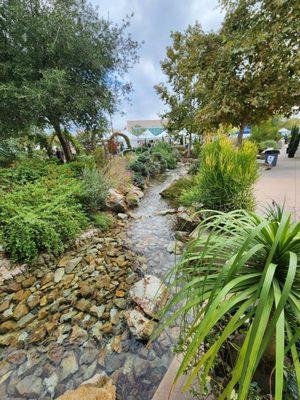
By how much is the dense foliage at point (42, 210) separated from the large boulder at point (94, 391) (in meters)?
1.96

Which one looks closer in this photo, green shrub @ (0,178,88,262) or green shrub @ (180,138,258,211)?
green shrub @ (0,178,88,262)

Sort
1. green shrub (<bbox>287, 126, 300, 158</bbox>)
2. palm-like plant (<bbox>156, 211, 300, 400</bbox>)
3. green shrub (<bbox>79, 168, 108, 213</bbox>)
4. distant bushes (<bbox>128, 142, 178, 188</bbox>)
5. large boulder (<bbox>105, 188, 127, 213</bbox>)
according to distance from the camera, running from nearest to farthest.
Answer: palm-like plant (<bbox>156, 211, 300, 400</bbox>) < green shrub (<bbox>79, 168, 108, 213</bbox>) < large boulder (<bbox>105, 188, 127, 213</bbox>) < distant bushes (<bbox>128, 142, 178, 188</bbox>) < green shrub (<bbox>287, 126, 300, 158</bbox>)

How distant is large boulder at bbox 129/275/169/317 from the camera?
2.24 m

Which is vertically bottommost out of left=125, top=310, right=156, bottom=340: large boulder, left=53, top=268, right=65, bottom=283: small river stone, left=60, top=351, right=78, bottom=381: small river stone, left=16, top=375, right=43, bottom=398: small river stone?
left=60, top=351, right=78, bottom=381: small river stone

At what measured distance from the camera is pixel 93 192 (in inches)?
179

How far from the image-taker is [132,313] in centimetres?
221

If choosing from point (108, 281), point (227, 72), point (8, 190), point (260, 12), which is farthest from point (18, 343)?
point (260, 12)

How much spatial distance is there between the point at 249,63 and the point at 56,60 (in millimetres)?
6528

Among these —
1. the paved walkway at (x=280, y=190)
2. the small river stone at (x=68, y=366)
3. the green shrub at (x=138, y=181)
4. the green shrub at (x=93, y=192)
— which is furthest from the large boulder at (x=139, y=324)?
the green shrub at (x=138, y=181)

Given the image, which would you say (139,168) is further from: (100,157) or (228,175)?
(228,175)

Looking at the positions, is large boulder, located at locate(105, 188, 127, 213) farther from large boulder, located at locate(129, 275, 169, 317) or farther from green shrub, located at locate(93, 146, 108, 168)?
large boulder, located at locate(129, 275, 169, 317)

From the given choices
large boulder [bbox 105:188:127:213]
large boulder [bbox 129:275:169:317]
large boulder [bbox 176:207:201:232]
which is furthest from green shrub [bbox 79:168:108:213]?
large boulder [bbox 129:275:169:317]

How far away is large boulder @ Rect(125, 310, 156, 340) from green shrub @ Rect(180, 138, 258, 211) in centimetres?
229

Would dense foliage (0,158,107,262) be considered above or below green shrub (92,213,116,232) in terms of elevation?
Answer: above
